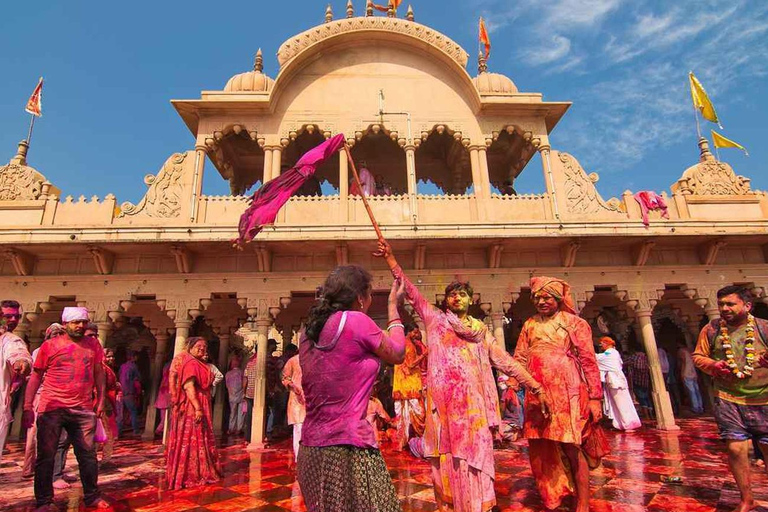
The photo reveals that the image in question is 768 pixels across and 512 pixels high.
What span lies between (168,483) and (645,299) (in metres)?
8.72

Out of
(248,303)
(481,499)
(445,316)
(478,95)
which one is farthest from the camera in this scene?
(478,95)

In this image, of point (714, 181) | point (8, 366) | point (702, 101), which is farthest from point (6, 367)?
point (702, 101)

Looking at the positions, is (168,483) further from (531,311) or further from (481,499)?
(531,311)

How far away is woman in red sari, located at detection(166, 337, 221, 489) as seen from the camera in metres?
4.71

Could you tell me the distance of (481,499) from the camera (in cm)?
285

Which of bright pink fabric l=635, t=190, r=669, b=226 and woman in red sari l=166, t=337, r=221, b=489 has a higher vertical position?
bright pink fabric l=635, t=190, r=669, b=226

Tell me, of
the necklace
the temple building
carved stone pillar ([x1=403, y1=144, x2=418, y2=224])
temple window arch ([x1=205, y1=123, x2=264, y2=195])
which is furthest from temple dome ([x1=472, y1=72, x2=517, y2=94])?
the necklace

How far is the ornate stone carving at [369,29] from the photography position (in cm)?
970

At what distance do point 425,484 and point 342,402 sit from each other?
10.1 ft

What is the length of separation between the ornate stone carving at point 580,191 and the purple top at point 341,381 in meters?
8.08

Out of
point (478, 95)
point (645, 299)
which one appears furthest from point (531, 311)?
point (478, 95)

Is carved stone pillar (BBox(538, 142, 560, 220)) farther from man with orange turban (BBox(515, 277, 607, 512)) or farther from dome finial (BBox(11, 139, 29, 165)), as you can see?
dome finial (BBox(11, 139, 29, 165))

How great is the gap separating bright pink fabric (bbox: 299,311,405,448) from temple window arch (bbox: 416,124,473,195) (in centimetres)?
924

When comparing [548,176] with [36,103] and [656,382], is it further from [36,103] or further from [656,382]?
[36,103]
